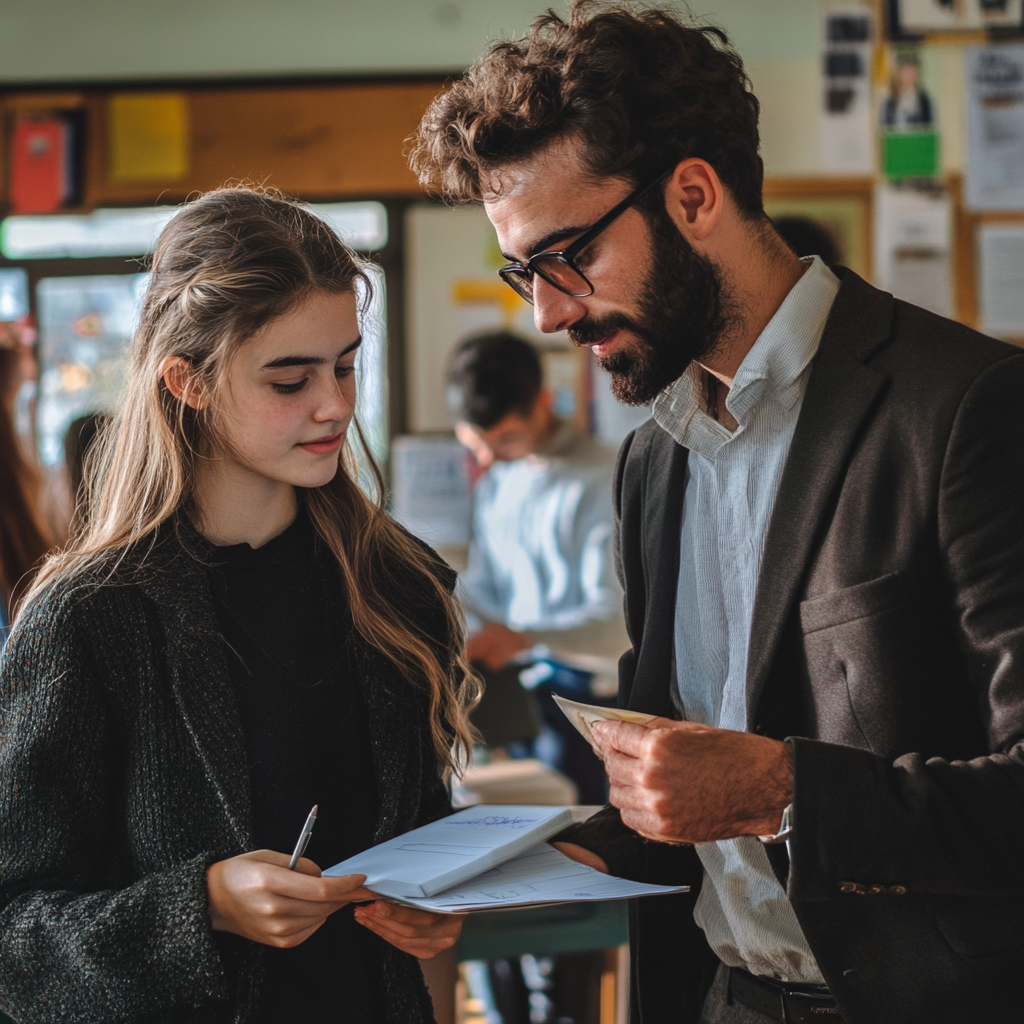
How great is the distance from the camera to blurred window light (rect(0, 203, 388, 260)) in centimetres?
392

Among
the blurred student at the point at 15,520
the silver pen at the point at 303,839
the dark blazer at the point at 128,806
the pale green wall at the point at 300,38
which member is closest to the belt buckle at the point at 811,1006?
the dark blazer at the point at 128,806

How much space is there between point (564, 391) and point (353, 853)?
2908mm

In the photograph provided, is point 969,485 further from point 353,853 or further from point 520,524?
point 520,524

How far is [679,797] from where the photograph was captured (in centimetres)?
96

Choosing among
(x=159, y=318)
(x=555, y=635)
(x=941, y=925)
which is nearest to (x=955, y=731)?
(x=941, y=925)

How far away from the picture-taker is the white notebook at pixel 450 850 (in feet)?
3.45

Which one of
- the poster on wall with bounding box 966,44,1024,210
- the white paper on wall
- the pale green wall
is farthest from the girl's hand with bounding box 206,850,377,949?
the pale green wall

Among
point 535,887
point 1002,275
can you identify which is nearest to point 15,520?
point 535,887

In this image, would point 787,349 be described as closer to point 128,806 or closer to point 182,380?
point 182,380

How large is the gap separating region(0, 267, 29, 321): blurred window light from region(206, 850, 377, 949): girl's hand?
133 inches

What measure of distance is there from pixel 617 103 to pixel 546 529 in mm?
2120

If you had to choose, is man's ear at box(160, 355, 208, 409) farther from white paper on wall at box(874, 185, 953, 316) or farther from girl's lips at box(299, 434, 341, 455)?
white paper on wall at box(874, 185, 953, 316)

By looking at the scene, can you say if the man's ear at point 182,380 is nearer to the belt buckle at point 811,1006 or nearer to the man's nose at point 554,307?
the man's nose at point 554,307

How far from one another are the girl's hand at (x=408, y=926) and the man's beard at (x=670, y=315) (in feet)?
1.94
